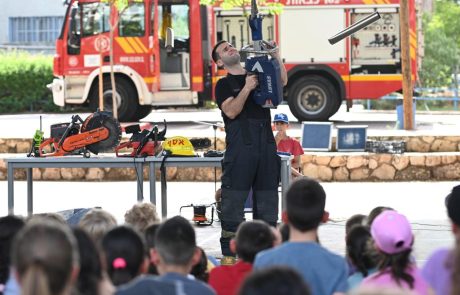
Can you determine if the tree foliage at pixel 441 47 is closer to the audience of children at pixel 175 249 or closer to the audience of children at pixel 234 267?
the audience of children at pixel 234 267

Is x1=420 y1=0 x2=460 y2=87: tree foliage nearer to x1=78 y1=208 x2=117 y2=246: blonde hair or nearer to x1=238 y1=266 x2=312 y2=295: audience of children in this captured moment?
x1=78 y1=208 x2=117 y2=246: blonde hair

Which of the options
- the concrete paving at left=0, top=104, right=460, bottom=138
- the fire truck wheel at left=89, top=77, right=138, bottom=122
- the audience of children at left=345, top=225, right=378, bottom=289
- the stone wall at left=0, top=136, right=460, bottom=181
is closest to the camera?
the audience of children at left=345, top=225, right=378, bottom=289

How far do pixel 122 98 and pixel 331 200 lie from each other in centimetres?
961

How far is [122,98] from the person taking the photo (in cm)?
2478

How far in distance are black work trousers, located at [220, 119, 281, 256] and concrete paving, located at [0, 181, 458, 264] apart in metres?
1.78

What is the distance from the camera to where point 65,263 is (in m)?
3.66

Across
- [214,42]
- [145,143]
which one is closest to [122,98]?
[214,42]

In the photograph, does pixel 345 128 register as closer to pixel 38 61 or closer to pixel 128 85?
pixel 128 85

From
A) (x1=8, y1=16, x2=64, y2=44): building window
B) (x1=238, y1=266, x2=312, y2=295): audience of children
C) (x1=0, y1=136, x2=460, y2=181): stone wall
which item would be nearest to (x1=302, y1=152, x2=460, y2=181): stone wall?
(x1=0, y1=136, x2=460, y2=181): stone wall

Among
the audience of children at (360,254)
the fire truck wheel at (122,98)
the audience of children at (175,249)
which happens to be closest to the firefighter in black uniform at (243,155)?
the audience of children at (360,254)

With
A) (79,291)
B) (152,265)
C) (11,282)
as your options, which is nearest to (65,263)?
(79,291)

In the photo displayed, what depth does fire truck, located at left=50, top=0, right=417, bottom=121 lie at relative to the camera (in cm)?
2459

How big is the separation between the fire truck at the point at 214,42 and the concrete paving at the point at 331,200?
6.02 metres

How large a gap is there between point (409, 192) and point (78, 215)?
807 centimetres
